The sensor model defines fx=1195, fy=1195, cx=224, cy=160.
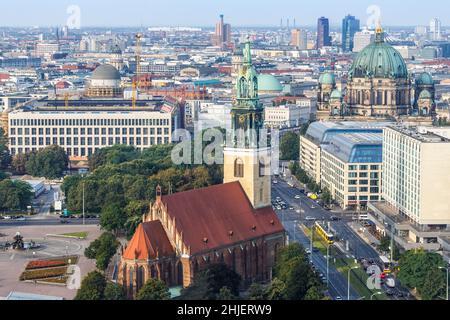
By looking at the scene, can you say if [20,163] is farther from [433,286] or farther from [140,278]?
[433,286]

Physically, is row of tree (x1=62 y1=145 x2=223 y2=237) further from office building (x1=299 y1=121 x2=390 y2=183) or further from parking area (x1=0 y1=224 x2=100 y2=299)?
office building (x1=299 y1=121 x2=390 y2=183)

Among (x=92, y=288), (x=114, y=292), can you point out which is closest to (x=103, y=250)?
(x=92, y=288)

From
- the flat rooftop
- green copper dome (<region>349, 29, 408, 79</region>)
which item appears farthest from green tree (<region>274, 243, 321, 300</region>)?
green copper dome (<region>349, 29, 408, 79</region>)

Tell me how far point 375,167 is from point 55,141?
39.7m

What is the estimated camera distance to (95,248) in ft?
200

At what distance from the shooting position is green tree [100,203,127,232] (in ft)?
226

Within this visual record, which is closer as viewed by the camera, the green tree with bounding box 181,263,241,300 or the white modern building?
the green tree with bounding box 181,263,241,300

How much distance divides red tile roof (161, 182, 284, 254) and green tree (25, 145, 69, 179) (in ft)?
147

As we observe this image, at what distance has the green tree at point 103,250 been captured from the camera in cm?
5816

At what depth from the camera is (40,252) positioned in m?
65.9

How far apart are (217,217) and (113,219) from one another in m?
15.9

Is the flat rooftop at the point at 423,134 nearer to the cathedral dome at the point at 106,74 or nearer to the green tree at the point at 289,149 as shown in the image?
the green tree at the point at 289,149
